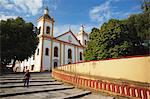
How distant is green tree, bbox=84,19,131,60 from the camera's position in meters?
23.5

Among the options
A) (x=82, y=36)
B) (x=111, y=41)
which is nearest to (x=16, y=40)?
(x=111, y=41)

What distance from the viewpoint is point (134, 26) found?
24.7 metres

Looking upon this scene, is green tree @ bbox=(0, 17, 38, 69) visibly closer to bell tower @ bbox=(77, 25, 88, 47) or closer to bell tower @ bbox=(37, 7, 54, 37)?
bell tower @ bbox=(37, 7, 54, 37)

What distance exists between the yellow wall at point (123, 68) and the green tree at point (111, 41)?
1005 cm

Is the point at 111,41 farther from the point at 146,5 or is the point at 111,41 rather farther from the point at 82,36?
the point at 82,36

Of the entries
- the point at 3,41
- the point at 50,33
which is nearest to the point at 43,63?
the point at 50,33

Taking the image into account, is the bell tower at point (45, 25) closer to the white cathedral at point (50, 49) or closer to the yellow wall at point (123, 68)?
the white cathedral at point (50, 49)

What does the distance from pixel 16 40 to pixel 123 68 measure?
60.7 feet

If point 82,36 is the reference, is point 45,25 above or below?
above

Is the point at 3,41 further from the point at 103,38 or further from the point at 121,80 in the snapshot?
the point at 121,80

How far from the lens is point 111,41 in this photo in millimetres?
24781

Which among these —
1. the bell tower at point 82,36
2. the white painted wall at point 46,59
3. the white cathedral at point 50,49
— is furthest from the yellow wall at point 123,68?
the bell tower at point 82,36

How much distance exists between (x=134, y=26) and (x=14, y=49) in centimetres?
1564

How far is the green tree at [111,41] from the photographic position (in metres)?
23.5
